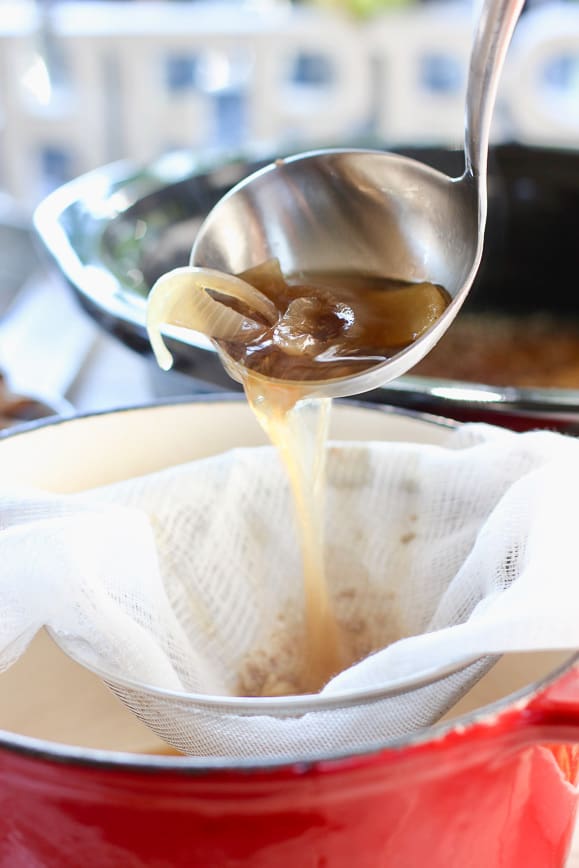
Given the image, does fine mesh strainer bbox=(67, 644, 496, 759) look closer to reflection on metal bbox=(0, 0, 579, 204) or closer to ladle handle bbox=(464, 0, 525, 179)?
ladle handle bbox=(464, 0, 525, 179)

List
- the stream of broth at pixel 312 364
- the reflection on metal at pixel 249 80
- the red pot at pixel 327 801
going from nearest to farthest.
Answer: the red pot at pixel 327 801, the stream of broth at pixel 312 364, the reflection on metal at pixel 249 80

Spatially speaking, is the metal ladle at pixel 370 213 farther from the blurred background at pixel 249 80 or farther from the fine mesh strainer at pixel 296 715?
the blurred background at pixel 249 80

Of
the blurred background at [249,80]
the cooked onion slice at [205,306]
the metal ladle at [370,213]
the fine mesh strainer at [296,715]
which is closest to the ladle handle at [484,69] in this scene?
the metal ladle at [370,213]

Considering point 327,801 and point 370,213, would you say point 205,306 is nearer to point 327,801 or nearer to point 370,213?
point 370,213

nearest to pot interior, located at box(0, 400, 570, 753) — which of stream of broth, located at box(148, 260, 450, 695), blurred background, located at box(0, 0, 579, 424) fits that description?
stream of broth, located at box(148, 260, 450, 695)

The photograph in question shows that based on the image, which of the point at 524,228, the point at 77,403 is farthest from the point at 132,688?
the point at 524,228

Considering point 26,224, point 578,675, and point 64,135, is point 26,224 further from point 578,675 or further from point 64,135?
point 578,675
